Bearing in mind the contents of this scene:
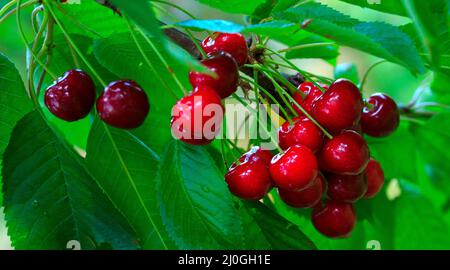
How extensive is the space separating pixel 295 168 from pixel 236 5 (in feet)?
0.81

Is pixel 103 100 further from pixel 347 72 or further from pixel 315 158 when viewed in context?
pixel 347 72

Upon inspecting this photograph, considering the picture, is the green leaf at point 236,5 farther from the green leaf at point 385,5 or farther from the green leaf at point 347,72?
the green leaf at point 347,72

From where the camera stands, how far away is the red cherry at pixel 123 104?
729 mm

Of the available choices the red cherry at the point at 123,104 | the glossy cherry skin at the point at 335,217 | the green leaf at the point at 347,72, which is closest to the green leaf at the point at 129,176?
the red cherry at the point at 123,104

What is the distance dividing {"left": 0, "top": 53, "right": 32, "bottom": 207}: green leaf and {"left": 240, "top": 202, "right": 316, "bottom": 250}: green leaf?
0.39 meters

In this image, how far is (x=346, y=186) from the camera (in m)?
0.86

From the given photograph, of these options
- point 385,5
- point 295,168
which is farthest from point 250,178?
point 385,5

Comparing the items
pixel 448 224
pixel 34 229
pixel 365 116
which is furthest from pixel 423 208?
pixel 34 229

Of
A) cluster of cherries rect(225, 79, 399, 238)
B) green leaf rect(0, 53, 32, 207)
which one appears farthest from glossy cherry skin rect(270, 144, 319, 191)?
green leaf rect(0, 53, 32, 207)

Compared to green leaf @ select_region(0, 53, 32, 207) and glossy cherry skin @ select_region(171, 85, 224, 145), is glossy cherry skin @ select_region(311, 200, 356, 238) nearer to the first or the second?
glossy cherry skin @ select_region(171, 85, 224, 145)

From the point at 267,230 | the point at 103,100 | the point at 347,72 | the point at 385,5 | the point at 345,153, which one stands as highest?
the point at 103,100

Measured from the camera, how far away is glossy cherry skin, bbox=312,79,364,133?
0.78m

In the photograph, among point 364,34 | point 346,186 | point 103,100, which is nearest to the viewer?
point 364,34

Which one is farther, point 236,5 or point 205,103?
point 236,5
